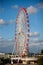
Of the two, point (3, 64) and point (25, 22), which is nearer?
point (3, 64)

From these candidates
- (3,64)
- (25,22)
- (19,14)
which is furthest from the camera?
(19,14)

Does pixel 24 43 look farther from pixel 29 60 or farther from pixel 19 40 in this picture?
pixel 29 60

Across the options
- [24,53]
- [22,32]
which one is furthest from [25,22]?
[24,53]

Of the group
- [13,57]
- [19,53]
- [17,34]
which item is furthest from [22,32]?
[13,57]

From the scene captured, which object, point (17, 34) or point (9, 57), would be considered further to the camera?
point (9, 57)

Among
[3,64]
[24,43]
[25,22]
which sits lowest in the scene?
[3,64]

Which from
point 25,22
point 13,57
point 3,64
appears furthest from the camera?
point 13,57

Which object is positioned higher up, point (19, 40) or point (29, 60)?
point (19, 40)

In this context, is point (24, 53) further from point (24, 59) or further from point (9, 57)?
point (9, 57)

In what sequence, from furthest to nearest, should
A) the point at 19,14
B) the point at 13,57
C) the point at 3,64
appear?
the point at 13,57
the point at 19,14
the point at 3,64
